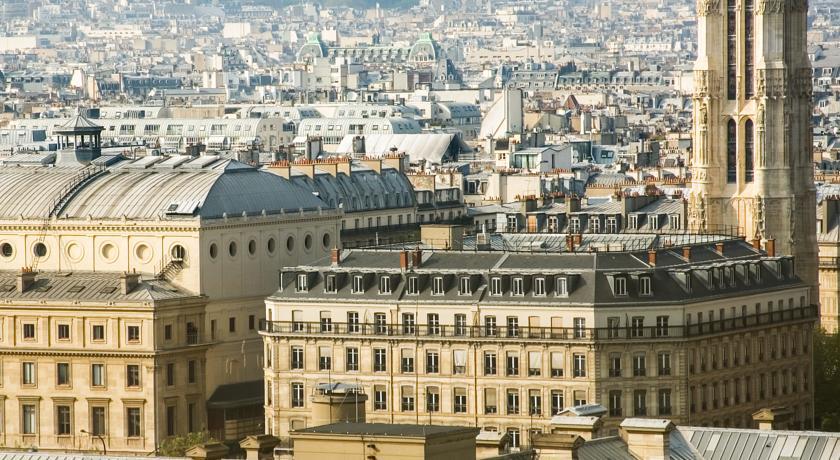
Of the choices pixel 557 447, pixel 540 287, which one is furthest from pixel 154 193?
pixel 557 447

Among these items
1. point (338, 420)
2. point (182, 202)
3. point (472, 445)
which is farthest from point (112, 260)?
point (472, 445)

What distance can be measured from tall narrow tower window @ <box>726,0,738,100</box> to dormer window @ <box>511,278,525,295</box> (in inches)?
1303

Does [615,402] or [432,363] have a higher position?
[432,363]

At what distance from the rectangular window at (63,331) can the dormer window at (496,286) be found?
51.0 ft

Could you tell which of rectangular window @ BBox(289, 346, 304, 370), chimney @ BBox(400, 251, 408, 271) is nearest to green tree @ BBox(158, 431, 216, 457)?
rectangular window @ BBox(289, 346, 304, 370)

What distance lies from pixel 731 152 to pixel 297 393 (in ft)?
117

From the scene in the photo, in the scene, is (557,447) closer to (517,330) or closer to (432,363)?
(517,330)

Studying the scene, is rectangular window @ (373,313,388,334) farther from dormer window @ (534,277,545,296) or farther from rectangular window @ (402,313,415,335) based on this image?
dormer window @ (534,277,545,296)

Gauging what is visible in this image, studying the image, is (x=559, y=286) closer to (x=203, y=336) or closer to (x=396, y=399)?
(x=396, y=399)

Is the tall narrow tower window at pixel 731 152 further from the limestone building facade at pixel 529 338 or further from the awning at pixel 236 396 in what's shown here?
the awning at pixel 236 396

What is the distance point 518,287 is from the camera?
4414 inches

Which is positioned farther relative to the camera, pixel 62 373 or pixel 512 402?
pixel 62 373

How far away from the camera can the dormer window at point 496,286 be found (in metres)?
112

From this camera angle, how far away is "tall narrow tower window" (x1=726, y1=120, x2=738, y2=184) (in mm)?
144125
